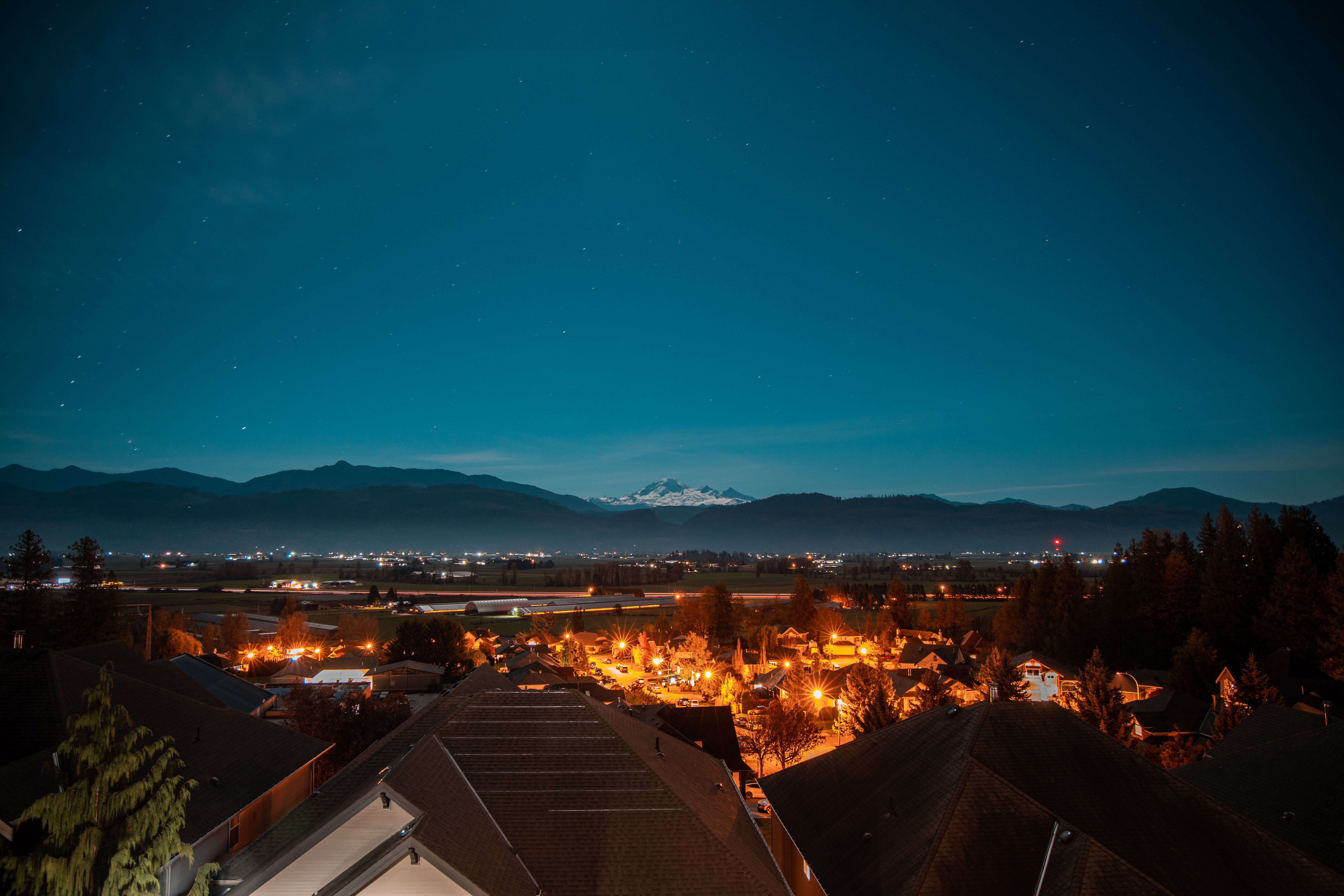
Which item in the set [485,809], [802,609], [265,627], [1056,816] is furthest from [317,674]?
[802,609]

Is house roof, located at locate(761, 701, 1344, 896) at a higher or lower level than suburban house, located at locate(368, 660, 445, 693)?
higher

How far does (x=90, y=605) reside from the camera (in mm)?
48875

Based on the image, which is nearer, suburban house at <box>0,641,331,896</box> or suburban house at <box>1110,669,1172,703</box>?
suburban house at <box>0,641,331,896</box>

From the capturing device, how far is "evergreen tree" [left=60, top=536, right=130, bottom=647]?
156 ft

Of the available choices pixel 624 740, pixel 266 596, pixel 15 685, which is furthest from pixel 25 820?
pixel 266 596

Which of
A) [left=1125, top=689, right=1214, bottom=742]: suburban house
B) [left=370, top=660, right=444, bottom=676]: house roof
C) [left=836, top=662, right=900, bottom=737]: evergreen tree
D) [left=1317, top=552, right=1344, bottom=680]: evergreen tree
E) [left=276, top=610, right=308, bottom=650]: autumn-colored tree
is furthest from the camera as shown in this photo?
[left=276, top=610, right=308, bottom=650]: autumn-colored tree

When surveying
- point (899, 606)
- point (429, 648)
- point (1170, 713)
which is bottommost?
point (1170, 713)

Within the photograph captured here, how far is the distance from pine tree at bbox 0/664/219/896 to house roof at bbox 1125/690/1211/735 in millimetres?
47933

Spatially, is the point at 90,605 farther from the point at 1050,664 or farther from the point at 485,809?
the point at 1050,664

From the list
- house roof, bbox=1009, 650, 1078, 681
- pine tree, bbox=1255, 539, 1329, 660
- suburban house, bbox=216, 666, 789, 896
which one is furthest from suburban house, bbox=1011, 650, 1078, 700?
suburban house, bbox=216, 666, 789, 896

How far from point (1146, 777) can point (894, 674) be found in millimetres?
48887

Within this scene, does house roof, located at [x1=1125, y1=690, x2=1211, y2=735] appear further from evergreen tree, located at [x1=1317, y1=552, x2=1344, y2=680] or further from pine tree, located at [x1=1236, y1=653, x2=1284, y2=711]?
evergreen tree, located at [x1=1317, y1=552, x2=1344, y2=680]

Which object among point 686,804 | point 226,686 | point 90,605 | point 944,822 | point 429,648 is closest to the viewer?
point 944,822

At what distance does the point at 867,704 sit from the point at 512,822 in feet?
76.8
